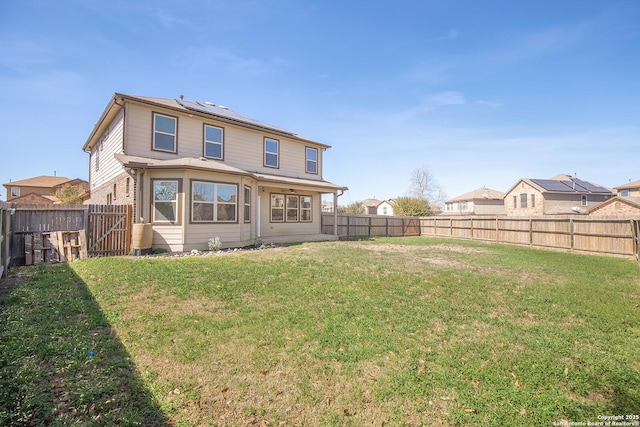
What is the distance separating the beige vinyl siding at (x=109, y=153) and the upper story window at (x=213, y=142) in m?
3.18

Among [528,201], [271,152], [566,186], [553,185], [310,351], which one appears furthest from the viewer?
[528,201]

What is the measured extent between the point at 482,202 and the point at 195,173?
45.1 m

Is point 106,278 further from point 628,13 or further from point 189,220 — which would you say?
point 628,13

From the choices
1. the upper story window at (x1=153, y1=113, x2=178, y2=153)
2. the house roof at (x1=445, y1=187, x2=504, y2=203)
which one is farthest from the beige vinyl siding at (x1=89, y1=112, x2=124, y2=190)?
the house roof at (x1=445, y1=187, x2=504, y2=203)

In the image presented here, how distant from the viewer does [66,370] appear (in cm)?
296

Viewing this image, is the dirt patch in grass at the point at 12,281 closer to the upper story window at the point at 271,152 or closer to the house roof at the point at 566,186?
the upper story window at the point at 271,152

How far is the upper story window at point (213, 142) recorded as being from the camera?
12906mm

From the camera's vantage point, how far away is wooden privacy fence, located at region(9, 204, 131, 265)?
8172mm

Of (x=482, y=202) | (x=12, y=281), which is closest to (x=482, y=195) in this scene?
(x=482, y=202)

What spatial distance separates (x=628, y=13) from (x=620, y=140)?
49.0ft

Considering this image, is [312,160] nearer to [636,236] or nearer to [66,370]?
[636,236]

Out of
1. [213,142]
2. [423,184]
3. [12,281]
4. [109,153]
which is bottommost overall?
[12,281]

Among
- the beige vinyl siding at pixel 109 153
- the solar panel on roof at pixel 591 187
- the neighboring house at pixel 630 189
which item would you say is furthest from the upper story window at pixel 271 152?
the neighboring house at pixel 630 189

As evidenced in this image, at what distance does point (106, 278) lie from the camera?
6246 mm
